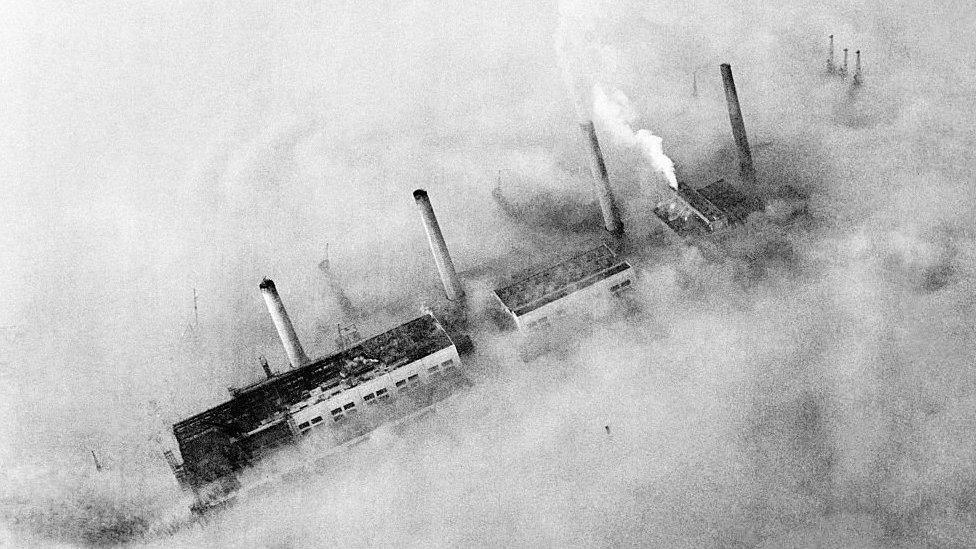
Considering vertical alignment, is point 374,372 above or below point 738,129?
below

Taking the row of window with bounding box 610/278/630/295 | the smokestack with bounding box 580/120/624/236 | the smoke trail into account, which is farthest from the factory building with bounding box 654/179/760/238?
the row of window with bounding box 610/278/630/295

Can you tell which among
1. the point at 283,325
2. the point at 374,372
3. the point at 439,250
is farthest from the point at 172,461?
the point at 439,250

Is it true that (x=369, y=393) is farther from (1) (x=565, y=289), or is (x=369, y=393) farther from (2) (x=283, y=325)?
(1) (x=565, y=289)

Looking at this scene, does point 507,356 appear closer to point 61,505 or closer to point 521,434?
point 521,434

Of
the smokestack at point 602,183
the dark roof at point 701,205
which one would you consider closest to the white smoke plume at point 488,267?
the dark roof at point 701,205

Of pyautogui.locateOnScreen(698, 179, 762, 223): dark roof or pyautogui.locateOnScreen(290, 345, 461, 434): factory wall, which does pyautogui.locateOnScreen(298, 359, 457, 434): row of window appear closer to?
pyautogui.locateOnScreen(290, 345, 461, 434): factory wall

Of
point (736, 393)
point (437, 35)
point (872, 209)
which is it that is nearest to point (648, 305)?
point (736, 393)
